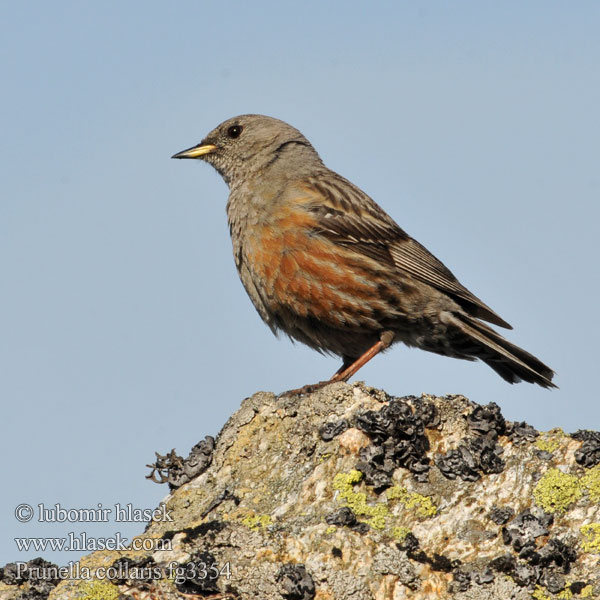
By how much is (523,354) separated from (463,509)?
3533mm

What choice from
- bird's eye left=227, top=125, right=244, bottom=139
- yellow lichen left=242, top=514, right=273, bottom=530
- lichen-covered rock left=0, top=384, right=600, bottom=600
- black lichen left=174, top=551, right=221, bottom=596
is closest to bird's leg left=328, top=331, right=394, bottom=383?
lichen-covered rock left=0, top=384, right=600, bottom=600

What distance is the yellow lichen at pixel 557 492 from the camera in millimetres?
4391

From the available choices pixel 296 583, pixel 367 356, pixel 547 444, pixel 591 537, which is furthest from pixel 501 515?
pixel 367 356

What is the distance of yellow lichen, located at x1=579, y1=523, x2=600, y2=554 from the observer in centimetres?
411

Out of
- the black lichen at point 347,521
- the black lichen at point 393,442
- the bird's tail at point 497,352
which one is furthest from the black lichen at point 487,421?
the bird's tail at point 497,352

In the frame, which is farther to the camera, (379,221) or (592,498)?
(379,221)

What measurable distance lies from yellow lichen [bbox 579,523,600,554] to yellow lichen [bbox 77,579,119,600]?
2157mm

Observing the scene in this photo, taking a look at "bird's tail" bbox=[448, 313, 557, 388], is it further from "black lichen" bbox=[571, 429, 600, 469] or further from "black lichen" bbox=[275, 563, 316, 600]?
"black lichen" bbox=[275, 563, 316, 600]

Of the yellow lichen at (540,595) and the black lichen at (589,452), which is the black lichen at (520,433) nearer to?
the black lichen at (589,452)

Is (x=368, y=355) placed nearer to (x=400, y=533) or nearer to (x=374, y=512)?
(x=374, y=512)

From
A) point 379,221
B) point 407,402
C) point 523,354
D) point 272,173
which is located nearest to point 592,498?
point 407,402

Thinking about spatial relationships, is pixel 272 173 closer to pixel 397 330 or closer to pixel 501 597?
pixel 397 330

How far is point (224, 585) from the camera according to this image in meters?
4.14

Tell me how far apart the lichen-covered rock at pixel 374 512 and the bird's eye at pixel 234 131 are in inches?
182
